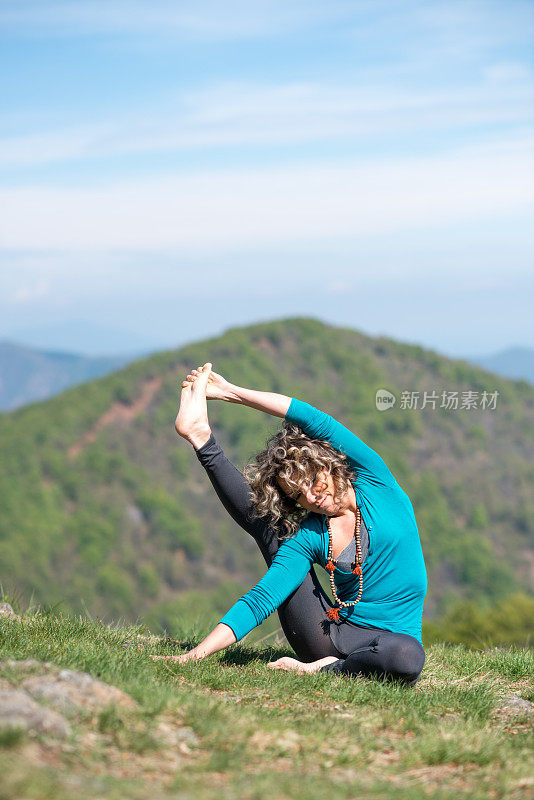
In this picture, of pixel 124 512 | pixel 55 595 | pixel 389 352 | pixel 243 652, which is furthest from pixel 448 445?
pixel 243 652

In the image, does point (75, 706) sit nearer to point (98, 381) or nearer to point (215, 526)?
point (215, 526)

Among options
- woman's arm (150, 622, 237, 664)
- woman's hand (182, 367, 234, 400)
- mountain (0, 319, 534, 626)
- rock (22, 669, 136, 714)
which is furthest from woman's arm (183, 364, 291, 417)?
mountain (0, 319, 534, 626)

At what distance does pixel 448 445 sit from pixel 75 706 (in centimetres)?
8517

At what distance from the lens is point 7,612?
4.79m

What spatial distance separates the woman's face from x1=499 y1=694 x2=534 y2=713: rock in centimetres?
119

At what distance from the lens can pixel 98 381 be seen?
306 ft

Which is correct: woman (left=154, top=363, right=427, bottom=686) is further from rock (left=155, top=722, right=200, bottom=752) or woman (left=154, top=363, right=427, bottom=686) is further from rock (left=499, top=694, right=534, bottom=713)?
rock (left=155, top=722, right=200, bottom=752)

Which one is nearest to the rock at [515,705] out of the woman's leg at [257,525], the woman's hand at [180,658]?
the woman's leg at [257,525]

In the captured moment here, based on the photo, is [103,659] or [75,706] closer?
[75,706]

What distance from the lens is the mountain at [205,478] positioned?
68.1 meters

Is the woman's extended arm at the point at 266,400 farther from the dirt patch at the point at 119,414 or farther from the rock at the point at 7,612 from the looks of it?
the dirt patch at the point at 119,414

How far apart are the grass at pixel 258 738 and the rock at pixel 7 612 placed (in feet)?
1.83

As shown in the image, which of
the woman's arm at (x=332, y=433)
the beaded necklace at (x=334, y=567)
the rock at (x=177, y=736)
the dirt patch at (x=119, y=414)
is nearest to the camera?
the rock at (x=177, y=736)

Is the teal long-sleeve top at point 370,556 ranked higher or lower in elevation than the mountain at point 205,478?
higher
